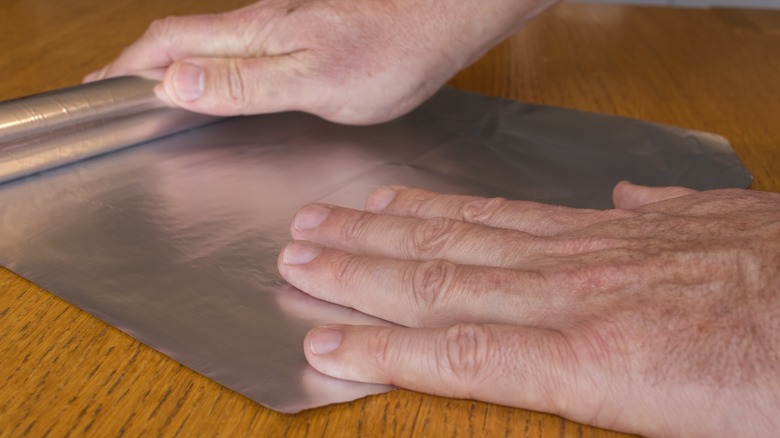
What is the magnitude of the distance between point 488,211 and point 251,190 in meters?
0.28

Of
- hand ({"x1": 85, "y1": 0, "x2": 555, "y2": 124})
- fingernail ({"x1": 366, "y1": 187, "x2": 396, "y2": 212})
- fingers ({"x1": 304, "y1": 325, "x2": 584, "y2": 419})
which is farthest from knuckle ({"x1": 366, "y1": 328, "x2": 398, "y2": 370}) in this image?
hand ({"x1": 85, "y1": 0, "x2": 555, "y2": 124})

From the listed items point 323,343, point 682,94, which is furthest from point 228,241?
point 682,94

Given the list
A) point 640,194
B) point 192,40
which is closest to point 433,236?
point 640,194

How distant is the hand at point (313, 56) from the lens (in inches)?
41.6

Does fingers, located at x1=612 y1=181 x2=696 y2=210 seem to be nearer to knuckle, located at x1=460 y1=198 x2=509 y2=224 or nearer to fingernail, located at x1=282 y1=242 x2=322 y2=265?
knuckle, located at x1=460 y1=198 x2=509 y2=224

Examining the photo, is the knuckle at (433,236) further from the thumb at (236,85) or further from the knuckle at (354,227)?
the thumb at (236,85)

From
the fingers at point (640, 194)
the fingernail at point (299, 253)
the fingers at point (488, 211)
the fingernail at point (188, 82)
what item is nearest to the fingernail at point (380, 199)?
the fingers at point (488, 211)

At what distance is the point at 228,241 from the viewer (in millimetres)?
793

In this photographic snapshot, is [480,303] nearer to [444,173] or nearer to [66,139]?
[444,173]

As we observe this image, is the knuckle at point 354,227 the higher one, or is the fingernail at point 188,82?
the fingernail at point 188,82

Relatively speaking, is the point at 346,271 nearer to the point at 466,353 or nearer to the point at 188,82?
the point at 466,353

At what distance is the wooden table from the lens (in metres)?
0.56

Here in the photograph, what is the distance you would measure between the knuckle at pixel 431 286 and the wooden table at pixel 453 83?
0.26 ft

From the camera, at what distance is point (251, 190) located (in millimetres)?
917
